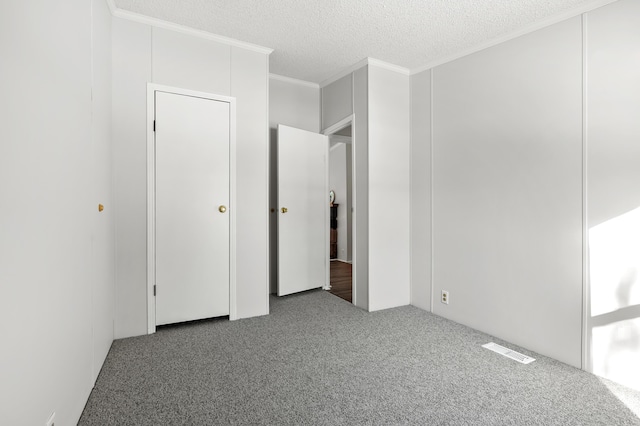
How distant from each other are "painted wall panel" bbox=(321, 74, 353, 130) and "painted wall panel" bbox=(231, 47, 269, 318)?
3.31 feet

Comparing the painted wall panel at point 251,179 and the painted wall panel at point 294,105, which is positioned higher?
the painted wall panel at point 294,105

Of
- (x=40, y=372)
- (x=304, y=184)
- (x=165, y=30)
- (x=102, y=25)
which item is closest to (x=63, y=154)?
(x=40, y=372)

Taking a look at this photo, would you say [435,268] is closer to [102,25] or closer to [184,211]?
[184,211]

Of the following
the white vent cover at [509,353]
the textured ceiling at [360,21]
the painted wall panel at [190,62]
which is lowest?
the white vent cover at [509,353]

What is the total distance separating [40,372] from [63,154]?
0.91 meters

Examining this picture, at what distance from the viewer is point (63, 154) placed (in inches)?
60.1

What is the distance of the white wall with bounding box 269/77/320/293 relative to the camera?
13.6ft

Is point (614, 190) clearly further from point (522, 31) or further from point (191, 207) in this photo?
point (191, 207)

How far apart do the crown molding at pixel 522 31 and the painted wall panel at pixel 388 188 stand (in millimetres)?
417

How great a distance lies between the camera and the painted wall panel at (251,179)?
10.6 feet

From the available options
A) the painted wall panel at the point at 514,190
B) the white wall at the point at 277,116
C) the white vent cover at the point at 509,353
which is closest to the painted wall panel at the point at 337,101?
the white wall at the point at 277,116

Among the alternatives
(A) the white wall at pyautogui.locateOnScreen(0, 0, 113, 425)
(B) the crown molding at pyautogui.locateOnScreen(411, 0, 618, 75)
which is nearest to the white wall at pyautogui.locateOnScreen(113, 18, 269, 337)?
(A) the white wall at pyautogui.locateOnScreen(0, 0, 113, 425)

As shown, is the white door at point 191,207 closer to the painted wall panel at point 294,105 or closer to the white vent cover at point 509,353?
the painted wall panel at point 294,105

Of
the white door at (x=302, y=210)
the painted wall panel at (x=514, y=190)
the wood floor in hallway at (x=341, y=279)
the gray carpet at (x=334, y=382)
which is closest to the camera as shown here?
the gray carpet at (x=334, y=382)
